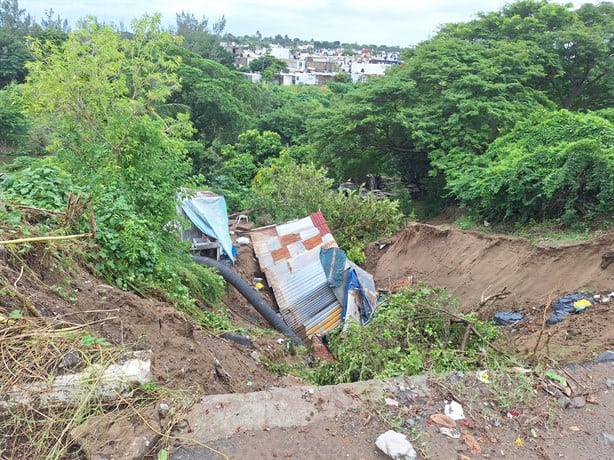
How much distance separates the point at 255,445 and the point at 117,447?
875mm

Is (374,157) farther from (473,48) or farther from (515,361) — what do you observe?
(515,361)

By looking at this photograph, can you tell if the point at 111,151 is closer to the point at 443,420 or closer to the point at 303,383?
the point at 303,383

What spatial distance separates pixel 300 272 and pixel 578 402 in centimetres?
637

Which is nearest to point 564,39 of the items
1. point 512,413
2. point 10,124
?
point 512,413

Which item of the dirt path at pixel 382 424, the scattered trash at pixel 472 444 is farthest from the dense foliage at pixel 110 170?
the scattered trash at pixel 472 444

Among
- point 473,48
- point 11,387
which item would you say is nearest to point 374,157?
point 473,48

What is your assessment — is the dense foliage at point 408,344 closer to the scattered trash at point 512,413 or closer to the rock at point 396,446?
the scattered trash at point 512,413

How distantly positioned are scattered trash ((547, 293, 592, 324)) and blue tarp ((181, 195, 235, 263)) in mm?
6404

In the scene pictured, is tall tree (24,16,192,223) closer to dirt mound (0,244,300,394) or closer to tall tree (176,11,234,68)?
dirt mound (0,244,300,394)

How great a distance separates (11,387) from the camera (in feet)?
9.16

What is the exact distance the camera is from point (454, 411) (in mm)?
3445

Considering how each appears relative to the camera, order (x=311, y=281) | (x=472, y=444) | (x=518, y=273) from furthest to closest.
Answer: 1. (x=311, y=281)
2. (x=518, y=273)
3. (x=472, y=444)

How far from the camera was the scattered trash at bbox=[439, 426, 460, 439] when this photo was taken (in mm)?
3211

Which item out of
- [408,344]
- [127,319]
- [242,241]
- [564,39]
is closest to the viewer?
[127,319]
